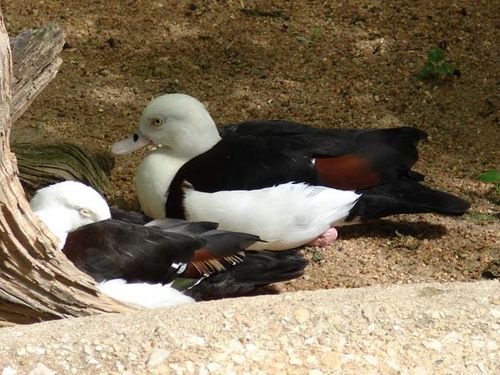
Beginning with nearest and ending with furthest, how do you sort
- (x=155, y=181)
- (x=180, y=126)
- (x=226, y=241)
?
(x=226, y=241) < (x=155, y=181) < (x=180, y=126)

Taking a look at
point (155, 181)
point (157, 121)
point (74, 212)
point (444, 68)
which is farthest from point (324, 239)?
point (444, 68)

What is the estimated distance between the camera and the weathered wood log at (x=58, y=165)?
562 centimetres

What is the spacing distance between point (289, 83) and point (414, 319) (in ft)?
11.7

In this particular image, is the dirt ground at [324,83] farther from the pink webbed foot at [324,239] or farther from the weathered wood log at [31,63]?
the weathered wood log at [31,63]

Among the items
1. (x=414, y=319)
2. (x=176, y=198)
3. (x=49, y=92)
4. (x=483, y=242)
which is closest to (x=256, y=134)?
(x=176, y=198)

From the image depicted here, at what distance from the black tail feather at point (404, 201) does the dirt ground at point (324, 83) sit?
16 centimetres

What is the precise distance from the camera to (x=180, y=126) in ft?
18.9

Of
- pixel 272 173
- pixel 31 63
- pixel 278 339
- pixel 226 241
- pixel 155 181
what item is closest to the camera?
pixel 278 339

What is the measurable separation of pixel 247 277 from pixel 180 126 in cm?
103

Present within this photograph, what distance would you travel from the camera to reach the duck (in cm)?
546

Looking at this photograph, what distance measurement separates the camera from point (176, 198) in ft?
18.2

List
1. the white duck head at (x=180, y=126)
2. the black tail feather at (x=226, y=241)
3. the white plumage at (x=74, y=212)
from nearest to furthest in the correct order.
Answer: the white plumage at (x=74, y=212), the black tail feather at (x=226, y=241), the white duck head at (x=180, y=126)

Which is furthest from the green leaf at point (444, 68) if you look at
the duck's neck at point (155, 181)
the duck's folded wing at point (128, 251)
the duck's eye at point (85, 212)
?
the duck's eye at point (85, 212)

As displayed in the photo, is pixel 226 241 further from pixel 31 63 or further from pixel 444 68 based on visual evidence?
pixel 444 68
